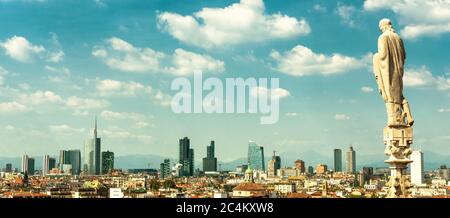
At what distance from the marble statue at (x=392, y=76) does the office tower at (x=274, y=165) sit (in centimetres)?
12987

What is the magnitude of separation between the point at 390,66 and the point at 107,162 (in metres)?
111

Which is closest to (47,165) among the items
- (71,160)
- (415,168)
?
(71,160)

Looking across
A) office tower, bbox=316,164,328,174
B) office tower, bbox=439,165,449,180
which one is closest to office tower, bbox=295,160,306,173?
office tower, bbox=316,164,328,174

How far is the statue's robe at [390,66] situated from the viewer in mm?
6176

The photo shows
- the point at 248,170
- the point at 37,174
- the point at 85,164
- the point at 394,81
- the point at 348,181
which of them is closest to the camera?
the point at 394,81

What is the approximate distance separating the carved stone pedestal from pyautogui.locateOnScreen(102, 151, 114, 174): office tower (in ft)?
349

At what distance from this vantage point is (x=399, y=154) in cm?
620

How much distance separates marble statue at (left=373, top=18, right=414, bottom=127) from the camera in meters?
6.18

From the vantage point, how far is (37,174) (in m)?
128

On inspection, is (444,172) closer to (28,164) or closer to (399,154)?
(28,164)
